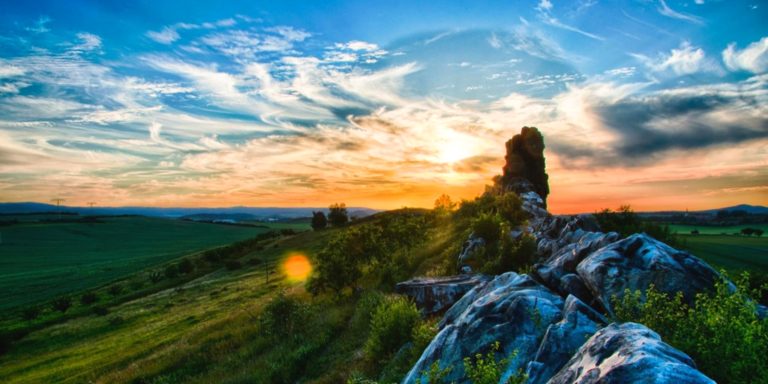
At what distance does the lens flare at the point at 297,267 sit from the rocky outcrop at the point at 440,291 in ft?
170

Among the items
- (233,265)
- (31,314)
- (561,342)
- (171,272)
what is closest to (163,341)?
(561,342)

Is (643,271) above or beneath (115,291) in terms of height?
above

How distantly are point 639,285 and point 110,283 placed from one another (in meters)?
123

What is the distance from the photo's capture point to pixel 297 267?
88188mm

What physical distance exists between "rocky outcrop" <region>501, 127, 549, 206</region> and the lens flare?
141ft

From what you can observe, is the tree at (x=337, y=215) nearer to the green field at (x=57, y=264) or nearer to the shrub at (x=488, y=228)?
the green field at (x=57, y=264)

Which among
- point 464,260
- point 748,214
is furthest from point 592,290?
point 748,214

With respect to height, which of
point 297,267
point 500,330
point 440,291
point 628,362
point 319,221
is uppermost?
point 628,362

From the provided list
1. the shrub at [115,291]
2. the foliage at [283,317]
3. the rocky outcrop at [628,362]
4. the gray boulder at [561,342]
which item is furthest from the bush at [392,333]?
the shrub at [115,291]

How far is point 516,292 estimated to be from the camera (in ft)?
39.5

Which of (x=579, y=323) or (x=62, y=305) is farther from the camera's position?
(x=62, y=305)

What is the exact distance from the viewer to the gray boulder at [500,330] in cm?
1020

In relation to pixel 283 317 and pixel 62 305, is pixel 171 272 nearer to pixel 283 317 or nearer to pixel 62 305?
pixel 62 305

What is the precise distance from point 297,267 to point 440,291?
73571 mm
